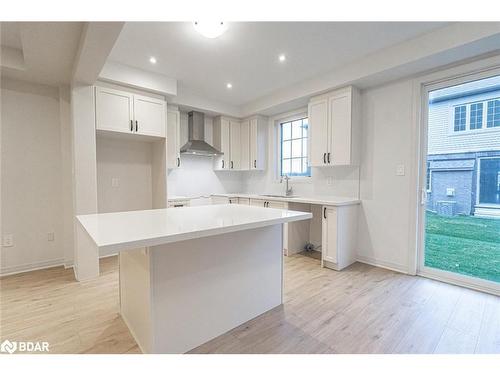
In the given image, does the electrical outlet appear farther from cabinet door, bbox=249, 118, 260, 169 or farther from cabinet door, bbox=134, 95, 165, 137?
cabinet door, bbox=249, 118, 260, 169

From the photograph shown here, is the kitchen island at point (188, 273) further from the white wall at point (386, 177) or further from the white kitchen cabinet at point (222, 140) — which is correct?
the white kitchen cabinet at point (222, 140)

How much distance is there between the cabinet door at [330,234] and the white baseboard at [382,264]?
1.88ft

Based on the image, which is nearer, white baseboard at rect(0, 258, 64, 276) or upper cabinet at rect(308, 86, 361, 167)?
white baseboard at rect(0, 258, 64, 276)

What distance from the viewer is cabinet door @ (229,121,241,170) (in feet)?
15.6

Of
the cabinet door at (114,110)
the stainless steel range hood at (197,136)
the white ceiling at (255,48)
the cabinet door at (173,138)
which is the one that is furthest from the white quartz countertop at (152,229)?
the stainless steel range hood at (197,136)

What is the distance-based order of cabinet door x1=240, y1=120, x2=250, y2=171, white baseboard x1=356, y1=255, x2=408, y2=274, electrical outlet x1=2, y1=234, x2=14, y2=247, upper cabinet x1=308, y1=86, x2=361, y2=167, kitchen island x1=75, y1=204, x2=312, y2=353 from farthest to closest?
cabinet door x1=240, y1=120, x2=250, y2=171, upper cabinet x1=308, y1=86, x2=361, y2=167, white baseboard x1=356, y1=255, x2=408, y2=274, electrical outlet x1=2, y1=234, x2=14, y2=247, kitchen island x1=75, y1=204, x2=312, y2=353

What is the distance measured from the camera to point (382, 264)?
3.17 m

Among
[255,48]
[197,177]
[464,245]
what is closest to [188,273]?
[255,48]

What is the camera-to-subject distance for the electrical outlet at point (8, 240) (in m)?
→ 2.89

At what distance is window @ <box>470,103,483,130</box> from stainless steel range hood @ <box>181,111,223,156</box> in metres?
3.49

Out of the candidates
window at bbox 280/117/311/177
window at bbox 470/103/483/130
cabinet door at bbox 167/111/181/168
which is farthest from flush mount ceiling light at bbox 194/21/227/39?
window at bbox 470/103/483/130
